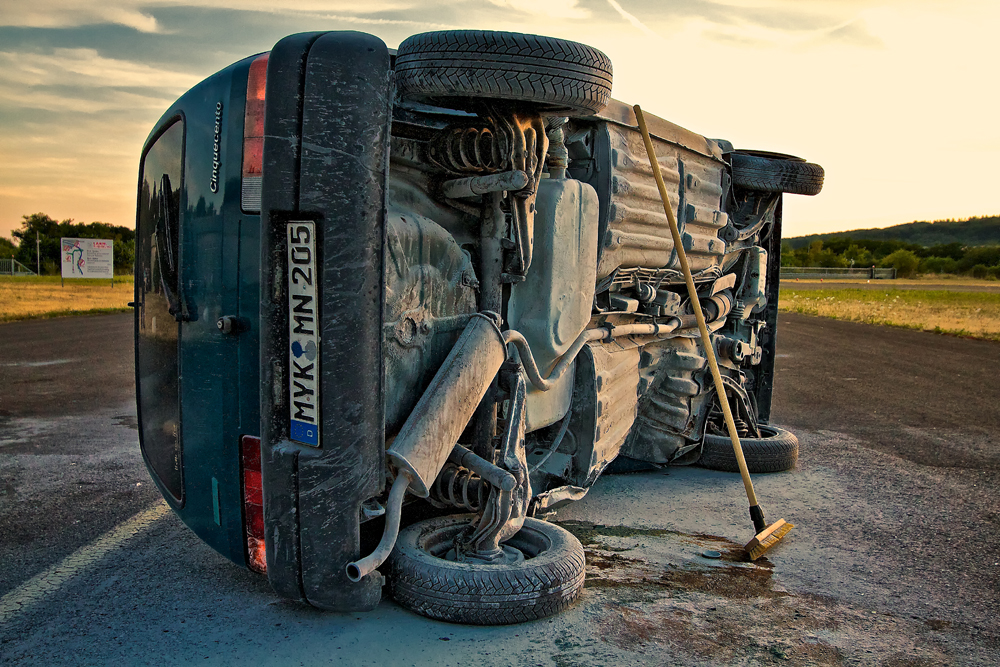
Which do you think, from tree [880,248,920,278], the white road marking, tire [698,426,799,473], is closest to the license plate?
the white road marking

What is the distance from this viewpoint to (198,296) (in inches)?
124

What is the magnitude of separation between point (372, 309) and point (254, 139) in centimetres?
77

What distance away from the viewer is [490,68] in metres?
2.96

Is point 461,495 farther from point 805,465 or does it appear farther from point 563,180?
point 805,465

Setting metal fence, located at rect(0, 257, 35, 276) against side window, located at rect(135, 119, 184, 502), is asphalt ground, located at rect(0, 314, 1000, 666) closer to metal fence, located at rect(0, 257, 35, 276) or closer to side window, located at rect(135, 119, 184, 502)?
side window, located at rect(135, 119, 184, 502)

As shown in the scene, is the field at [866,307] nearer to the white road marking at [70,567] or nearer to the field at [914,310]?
the field at [914,310]

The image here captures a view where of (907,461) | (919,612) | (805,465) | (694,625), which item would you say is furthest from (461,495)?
(907,461)

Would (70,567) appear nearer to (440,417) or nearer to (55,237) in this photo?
(440,417)

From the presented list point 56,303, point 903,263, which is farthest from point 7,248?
point 903,263

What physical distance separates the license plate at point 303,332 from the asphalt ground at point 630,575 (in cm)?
83

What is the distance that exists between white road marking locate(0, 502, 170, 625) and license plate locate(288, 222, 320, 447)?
5.11 ft

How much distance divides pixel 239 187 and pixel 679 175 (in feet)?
11.3

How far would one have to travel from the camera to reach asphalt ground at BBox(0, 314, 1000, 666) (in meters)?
2.98

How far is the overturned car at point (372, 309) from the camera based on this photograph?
9.06ft
